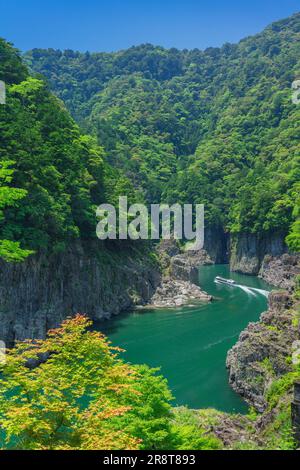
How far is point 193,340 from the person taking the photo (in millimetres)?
38281

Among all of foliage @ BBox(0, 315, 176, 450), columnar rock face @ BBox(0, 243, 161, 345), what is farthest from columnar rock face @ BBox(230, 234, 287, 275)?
foliage @ BBox(0, 315, 176, 450)

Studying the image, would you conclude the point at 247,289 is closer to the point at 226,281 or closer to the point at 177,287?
the point at 226,281

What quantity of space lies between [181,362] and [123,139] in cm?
9119

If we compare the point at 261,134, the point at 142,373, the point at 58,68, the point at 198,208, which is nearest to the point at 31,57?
the point at 58,68

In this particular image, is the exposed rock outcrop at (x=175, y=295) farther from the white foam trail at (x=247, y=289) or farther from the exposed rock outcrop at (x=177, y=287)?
the white foam trail at (x=247, y=289)

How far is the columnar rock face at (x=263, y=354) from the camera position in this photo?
2495cm

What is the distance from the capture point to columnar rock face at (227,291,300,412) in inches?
982

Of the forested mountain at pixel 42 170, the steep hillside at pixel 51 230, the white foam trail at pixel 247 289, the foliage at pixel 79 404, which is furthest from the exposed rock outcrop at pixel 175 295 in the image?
the foliage at pixel 79 404

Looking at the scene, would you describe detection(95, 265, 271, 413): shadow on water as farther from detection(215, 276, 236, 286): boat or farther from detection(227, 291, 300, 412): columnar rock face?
detection(215, 276, 236, 286): boat

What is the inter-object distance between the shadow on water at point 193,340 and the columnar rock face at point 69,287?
2.95 metres

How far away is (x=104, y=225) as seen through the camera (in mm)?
49125

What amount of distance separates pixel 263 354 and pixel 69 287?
20907 mm

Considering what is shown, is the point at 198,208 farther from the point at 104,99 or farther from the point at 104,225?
the point at 104,99

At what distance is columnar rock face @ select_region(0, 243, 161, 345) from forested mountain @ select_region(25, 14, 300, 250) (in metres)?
31.3
